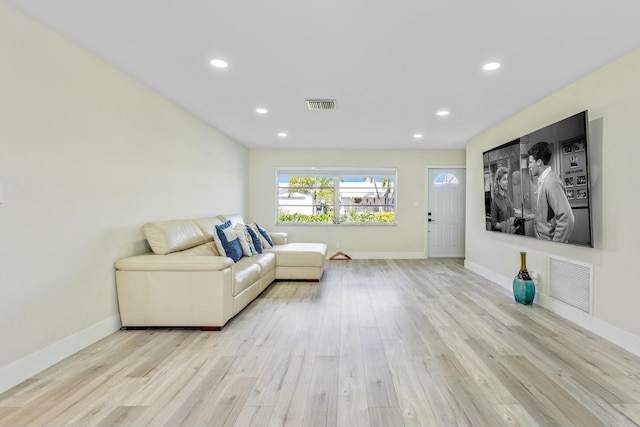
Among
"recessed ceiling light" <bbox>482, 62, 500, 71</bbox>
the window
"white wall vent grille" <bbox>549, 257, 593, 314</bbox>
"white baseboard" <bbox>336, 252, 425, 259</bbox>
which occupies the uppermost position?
"recessed ceiling light" <bbox>482, 62, 500, 71</bbox>

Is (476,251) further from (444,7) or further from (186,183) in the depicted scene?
(186,183)

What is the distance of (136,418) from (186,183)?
2882mm

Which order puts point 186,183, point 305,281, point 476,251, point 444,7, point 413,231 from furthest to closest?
point 413,231
point 476,251
point 305,281
point 186,183
point 444,7

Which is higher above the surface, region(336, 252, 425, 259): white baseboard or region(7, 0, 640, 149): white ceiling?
region(7, 0, 640, 149): white ceiling

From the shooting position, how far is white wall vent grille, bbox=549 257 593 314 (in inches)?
109

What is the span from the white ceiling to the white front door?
2.75 meters

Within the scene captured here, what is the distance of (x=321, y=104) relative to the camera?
3.53 metres

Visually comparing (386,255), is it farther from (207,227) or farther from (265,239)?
(207,227)

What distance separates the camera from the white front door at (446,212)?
6.44 m

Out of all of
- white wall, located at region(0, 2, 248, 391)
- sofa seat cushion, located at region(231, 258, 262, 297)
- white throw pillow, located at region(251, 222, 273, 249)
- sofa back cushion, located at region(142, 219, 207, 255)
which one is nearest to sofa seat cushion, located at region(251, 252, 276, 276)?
sofa seat cushion, located at region(231, 258, 262, 297)

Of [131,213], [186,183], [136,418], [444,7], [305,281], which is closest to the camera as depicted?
[136,418]

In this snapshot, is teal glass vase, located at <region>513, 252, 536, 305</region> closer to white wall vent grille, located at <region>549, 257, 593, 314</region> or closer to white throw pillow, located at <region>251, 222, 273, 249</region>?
white wall vent grille, located at <region>549, 257, 593, 314</region>

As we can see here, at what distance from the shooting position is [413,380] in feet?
6.26

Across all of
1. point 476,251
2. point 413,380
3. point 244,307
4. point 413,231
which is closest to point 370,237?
point 413,231
